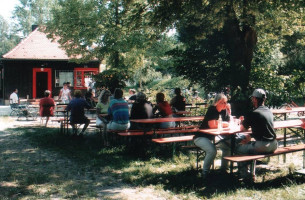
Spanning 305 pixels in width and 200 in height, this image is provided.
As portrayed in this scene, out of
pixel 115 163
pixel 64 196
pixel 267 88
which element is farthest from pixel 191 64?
pixel 64 196

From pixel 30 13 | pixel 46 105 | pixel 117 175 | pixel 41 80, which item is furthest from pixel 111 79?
pixel 30 13

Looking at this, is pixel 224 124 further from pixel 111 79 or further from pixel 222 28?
pixel 111 79

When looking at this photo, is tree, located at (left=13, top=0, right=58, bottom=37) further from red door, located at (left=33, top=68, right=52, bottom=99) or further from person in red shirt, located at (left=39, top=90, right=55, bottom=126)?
person in red shirt, located at (left=39, top=90, right=55, bottom=126)

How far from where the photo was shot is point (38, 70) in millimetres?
23469

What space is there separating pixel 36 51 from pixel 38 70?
4.84 feet

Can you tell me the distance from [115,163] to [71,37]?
12461 millimetres

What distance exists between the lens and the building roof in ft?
74.3

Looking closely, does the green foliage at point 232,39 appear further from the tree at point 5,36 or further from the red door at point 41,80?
the tree at point 5,36

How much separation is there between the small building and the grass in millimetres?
15513

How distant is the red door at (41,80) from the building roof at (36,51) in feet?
3.34

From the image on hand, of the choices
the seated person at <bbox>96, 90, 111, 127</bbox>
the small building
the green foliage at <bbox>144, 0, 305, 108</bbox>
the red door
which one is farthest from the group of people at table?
the red door

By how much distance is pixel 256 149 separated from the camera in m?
5.38

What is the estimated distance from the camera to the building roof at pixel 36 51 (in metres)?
22.7

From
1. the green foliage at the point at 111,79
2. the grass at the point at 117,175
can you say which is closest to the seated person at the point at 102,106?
the grass at the point at 117,175
